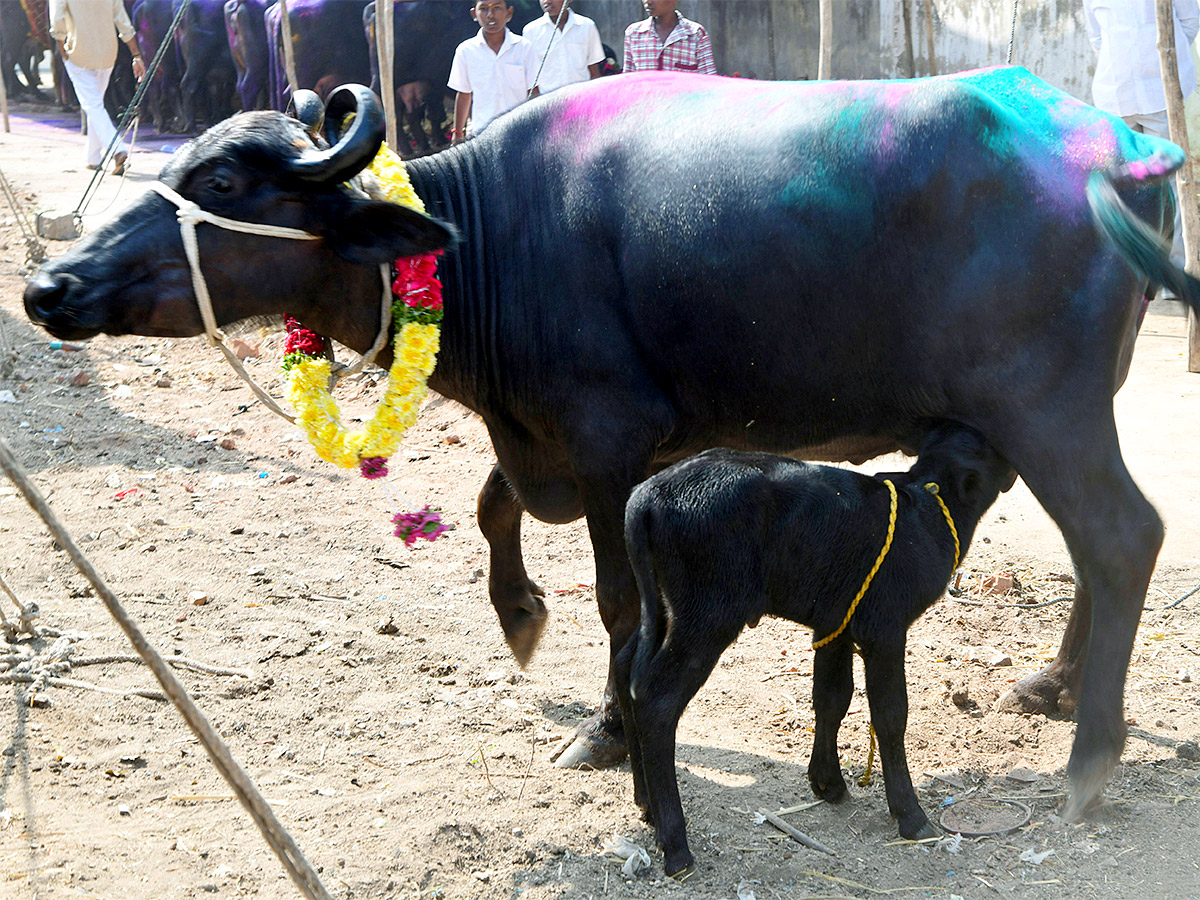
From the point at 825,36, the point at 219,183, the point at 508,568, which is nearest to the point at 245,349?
the point at 825,36

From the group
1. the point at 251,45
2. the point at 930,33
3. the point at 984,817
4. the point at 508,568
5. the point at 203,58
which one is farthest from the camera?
the point at 203,58

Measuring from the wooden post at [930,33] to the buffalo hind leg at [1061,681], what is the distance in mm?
8660

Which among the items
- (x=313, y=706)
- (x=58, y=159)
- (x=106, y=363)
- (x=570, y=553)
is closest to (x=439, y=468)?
(x=570, y=553)

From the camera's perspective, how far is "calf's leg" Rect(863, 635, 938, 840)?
3.29 metres

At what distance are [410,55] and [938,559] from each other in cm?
1414

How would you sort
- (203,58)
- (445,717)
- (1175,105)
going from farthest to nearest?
(203,58)
(1175,105)
(445,717)

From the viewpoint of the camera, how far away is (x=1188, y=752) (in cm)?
379

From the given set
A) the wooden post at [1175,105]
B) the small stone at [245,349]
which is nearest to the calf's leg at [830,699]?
the wooden post at [1175,105]

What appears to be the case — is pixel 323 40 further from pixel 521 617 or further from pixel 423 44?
pixel 521 617

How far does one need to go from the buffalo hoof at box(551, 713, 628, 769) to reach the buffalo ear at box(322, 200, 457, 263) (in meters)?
1.63

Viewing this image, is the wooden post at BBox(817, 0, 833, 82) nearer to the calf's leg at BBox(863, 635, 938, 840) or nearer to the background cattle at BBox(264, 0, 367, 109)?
the calf's leg at BBox(863, 635, 938, 840)

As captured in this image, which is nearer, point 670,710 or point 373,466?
point 670,710

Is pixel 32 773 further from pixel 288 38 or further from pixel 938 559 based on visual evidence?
pixel 288 38

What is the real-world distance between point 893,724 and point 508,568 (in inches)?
60.8
